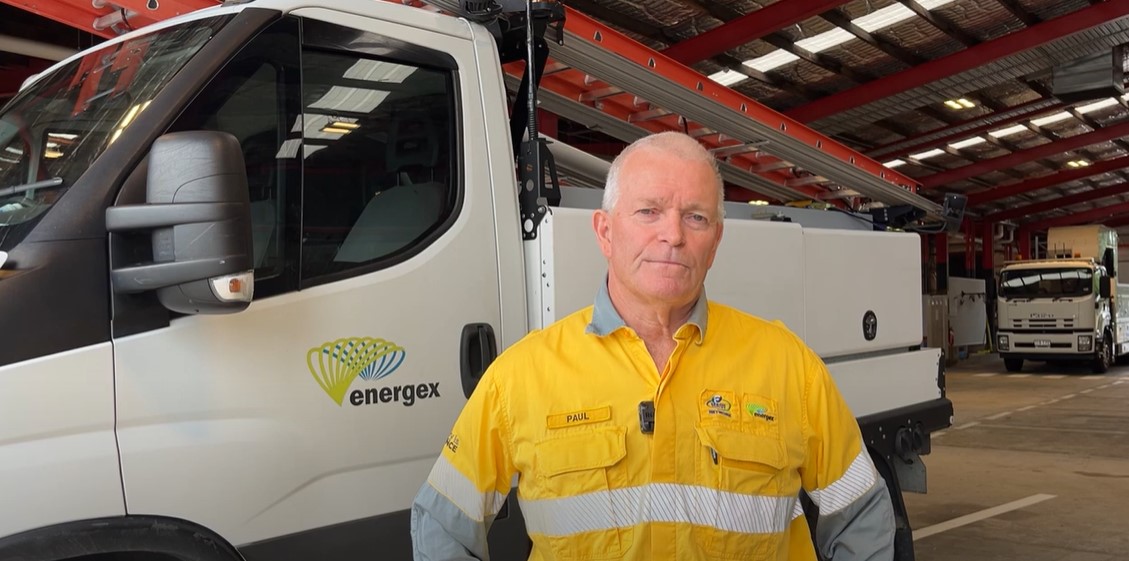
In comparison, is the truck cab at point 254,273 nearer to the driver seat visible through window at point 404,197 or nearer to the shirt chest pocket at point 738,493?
the driver seat visible through window at point 404,197

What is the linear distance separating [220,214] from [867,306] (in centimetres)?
275

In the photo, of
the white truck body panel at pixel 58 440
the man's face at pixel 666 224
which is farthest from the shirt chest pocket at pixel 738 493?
the white truck body panel at pixel 58 440

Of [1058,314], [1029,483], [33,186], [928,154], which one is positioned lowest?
[1029,483]

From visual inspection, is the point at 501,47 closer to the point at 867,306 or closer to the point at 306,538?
the point at 306,538

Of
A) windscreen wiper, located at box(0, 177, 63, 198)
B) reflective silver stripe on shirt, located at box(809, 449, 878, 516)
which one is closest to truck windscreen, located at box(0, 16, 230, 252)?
windscreen wiper, located at box(0, 177, 63, 198)

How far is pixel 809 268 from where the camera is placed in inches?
140

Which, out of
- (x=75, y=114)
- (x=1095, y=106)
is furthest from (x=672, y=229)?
(x=1095, y=106)

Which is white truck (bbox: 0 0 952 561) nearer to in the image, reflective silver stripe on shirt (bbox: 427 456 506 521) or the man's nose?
reflective silver stripe on shirt (bbox: 427 456 506 521)

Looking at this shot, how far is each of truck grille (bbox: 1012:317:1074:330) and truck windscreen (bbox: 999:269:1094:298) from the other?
508 millimetres

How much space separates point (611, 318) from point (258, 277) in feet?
2.75

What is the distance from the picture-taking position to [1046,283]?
18625 mm

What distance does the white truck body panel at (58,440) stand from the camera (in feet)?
5.95

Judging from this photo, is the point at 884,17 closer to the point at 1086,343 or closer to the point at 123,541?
the point at 1086,343

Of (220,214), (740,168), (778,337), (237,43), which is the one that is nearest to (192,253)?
(220,214)
